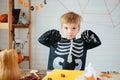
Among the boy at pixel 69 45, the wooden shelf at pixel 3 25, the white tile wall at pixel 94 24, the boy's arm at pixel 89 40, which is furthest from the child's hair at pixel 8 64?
the white tile wall at pixel 94 24

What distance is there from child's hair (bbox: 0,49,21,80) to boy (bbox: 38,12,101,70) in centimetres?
76

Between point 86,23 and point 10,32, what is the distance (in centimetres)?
100

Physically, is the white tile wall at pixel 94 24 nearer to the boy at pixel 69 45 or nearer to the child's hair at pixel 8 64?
the boy at pixel 69 45

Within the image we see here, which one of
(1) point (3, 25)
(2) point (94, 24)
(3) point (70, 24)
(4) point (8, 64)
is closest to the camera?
(4) point (8, 64)

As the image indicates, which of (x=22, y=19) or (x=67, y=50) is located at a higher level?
(x=22, y=19)

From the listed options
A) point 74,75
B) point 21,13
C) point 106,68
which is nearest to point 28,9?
point 21,13

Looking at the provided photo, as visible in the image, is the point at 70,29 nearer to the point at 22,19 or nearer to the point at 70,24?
the point at 70,24

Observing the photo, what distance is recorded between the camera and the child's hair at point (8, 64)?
50.6 inches

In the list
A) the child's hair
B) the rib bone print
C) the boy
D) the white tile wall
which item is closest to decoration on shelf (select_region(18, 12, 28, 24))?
the white tile wall

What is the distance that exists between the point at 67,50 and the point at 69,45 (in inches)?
2.0

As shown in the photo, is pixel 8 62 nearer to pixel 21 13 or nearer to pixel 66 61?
pixel 66 61

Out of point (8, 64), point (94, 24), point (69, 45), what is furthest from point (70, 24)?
point (94, 24)

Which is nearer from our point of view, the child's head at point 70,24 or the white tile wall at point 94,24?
the child's head at point 70,24

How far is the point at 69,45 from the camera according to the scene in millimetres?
2064
